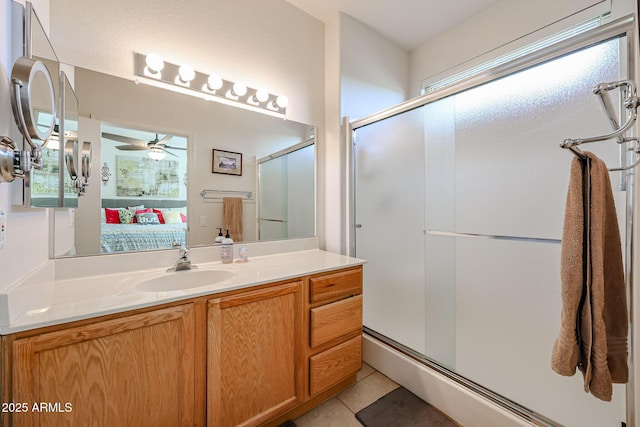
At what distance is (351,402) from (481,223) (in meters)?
1.52

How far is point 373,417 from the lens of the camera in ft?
4.71

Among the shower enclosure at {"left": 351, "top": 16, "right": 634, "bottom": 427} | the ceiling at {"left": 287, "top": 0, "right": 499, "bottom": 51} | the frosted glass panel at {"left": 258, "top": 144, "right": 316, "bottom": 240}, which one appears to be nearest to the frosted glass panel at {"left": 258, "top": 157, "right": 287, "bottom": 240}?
the frosted glass panel at {"left": 258, "top": 144, "right": 316, "bottom": 240}

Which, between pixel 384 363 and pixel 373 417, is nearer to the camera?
pixel 373 417

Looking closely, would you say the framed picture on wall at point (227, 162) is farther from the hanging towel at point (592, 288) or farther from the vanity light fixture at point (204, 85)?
the hanging towel at point (592, 288)

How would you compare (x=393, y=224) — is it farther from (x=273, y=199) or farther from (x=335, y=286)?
(x=273, y=199)

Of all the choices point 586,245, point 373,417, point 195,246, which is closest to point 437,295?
point 373,417

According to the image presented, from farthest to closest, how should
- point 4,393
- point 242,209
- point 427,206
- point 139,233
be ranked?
point 427,206
point 242,209
point 139,233
point 4,393

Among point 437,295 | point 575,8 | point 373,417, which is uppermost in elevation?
point 575,8

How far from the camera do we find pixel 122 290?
42.8 inches

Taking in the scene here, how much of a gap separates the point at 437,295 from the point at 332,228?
3.01 feet

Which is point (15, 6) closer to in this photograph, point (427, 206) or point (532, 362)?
point (427, 206)

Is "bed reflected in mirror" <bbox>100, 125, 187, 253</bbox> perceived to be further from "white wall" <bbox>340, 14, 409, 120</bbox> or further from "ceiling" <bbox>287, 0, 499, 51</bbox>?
"ceiling" <bbox>287, 0, 499, 51</bbox>

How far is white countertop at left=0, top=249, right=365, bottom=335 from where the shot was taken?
810mm

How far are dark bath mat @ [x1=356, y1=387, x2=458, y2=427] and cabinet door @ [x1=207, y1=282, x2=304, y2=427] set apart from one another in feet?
1.45
